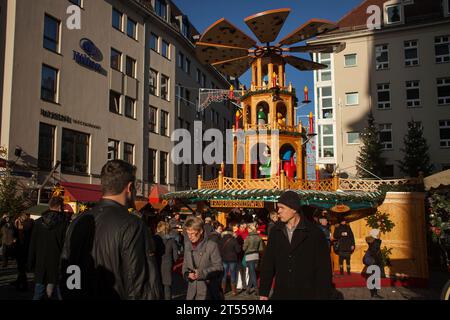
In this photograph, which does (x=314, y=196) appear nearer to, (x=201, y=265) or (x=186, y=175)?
(x=201, y=265)

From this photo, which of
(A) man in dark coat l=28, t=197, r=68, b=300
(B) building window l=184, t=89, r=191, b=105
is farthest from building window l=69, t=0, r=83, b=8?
(A) man in dark coat l=28, t=197, r=68, b=300

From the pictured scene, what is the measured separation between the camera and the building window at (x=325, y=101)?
3803 centimetres

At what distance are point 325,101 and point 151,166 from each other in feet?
55.4

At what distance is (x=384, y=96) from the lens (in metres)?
36.2

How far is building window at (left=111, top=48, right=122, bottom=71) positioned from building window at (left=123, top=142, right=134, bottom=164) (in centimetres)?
561

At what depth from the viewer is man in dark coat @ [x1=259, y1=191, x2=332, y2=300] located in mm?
4516

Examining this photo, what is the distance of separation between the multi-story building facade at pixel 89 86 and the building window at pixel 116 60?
0.24 feet

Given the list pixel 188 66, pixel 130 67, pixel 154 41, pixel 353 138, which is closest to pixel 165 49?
pixel 154 41

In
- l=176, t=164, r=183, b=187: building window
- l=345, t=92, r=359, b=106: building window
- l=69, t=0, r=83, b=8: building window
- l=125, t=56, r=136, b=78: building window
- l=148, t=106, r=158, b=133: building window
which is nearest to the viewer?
l=69, t=0, r=83, b=8: building window

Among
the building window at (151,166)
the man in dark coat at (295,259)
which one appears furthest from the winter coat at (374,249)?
the building window at (151,166)

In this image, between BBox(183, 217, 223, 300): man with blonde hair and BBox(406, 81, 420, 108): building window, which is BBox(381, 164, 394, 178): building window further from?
BBox(183, 217, 223, 300): man with blonde hair

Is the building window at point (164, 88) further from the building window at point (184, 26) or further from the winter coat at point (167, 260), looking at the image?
the winter coat at point (167, 260)
